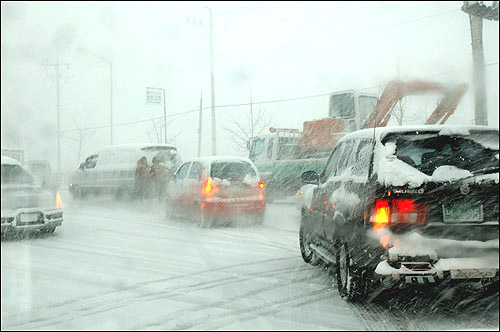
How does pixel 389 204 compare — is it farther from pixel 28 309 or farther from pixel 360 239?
pixel 28 309

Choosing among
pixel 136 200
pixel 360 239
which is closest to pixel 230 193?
pixel 136 200

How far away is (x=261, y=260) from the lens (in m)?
6.37

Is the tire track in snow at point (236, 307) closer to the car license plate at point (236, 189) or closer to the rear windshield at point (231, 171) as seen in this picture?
the car license plate at point (236, 189)

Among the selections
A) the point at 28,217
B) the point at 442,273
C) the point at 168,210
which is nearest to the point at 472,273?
the point at 442,273

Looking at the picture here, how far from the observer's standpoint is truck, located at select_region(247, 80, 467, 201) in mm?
12055

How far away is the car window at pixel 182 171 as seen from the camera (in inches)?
415

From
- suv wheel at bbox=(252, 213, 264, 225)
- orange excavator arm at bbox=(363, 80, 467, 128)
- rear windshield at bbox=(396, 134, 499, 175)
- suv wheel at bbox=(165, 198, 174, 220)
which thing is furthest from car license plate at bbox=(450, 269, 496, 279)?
orange excavator arm at bbox=(363, 80, 467, 128)

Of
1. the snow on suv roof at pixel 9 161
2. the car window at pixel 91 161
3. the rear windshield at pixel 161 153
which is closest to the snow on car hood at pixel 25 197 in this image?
the snow on suv roof at pixel 9 161

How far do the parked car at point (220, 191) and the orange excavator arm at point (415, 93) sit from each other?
368cm

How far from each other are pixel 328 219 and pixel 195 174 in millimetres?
5258

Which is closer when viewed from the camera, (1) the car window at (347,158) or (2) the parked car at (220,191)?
(1) the car window at (347,158)

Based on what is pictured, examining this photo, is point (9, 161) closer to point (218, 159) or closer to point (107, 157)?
point (107, 157)

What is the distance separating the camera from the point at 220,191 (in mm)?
9492

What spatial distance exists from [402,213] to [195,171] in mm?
6627
